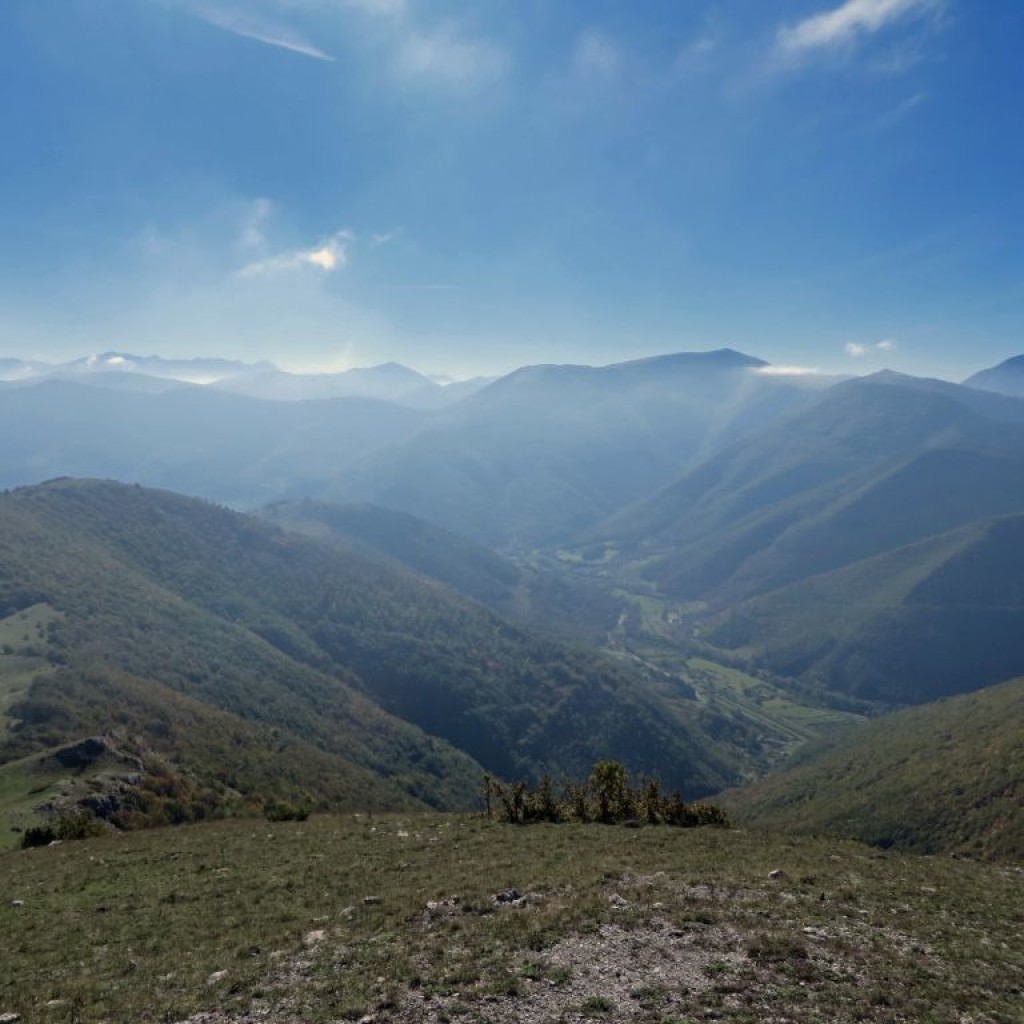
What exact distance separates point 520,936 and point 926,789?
4154 inches

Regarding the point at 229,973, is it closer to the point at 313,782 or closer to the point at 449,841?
the point at 449,841

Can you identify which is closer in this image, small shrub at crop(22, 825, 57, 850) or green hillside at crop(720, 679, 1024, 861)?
small shrub at crop(22, 825, 57, 850)

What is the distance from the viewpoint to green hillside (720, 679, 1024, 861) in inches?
3034

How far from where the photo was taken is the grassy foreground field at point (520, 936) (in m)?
16.0

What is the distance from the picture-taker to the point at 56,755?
68438mm

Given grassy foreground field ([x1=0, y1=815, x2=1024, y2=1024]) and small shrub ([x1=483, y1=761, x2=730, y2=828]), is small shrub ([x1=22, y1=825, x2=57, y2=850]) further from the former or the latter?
small shrub ([x1=483, y1=761, x2=730, y2=828])

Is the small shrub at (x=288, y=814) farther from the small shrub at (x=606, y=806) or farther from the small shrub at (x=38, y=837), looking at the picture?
the small shrub at (x=606, y=806)

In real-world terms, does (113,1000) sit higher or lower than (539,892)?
higher

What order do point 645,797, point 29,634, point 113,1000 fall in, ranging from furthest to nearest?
point 29,634 < point 645,797 < point 113,1000

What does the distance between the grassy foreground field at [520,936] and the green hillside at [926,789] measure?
45.7 meters

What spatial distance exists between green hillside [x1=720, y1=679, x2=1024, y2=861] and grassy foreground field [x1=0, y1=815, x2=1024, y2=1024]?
45658mm

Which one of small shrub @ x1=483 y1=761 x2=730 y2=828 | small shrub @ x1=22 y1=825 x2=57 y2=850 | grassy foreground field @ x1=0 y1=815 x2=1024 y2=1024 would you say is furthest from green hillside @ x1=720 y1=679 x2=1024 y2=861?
small shrub @ x1=22 y1=825 x2=57 y2=850

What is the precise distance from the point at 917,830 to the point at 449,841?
80869 millimetres

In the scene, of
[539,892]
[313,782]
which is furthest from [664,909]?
[313,782]
